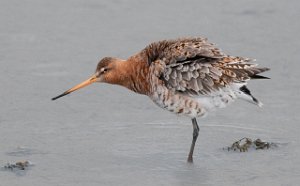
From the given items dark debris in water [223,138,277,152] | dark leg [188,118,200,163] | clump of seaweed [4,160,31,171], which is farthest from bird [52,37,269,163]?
clump of seaweed [4,160,31,171]

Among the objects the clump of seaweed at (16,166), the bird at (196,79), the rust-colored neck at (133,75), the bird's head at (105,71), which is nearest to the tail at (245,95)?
the bird at (196,79)

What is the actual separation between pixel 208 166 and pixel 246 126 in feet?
3.58

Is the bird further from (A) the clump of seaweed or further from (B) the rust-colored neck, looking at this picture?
(A) the clump of seaweed

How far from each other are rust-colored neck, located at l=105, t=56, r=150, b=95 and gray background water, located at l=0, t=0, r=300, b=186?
51 centimetres

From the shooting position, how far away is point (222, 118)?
28.9 ft

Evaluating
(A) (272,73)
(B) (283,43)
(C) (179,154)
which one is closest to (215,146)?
(C) (179,154)

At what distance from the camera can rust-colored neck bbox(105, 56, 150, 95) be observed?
322 inches

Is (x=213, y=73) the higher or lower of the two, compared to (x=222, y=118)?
higher

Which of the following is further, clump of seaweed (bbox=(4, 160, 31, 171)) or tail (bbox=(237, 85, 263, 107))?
tail (bbox=(237, 85, 263, 107))

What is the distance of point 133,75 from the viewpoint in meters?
8.30

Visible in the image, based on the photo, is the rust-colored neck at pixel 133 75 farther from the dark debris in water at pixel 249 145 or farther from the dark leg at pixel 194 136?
the dark debris in water at pixel 249 145

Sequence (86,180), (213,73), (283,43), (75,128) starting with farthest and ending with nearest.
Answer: (283,43)
(75,128)
(213,73)
(86,180)

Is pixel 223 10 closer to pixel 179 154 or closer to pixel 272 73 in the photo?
pixel 272 73

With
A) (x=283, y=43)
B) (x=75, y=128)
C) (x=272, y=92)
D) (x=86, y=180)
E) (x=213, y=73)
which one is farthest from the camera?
(x=283, y=43)
